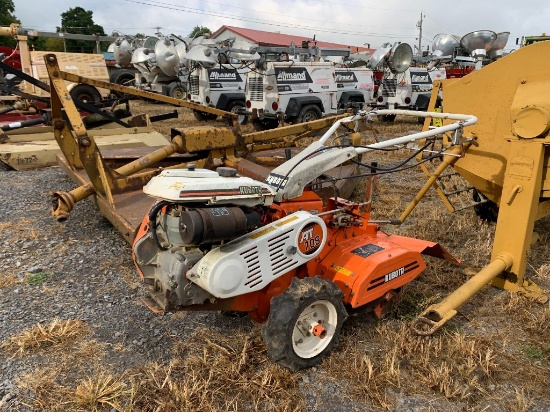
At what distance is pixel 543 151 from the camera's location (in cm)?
317

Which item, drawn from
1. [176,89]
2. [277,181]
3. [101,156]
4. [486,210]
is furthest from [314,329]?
[176,89]

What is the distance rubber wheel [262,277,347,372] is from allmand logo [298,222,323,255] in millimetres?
169

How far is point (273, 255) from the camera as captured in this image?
2.41 m

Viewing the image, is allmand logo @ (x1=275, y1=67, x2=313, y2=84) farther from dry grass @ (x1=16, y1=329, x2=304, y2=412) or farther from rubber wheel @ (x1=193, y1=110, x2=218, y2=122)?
dry grass @ (x1=16, y1=329, x2=304, y2=412)

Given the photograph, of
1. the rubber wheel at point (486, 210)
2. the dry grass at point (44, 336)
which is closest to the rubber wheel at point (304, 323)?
the dry grass at point (44, 336)

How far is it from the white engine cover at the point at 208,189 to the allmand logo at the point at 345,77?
11583mm

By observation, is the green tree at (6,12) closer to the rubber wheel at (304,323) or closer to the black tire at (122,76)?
the black tire at (122,76)

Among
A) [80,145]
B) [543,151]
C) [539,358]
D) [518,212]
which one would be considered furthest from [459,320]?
[80,145]

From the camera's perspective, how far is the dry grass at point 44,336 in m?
2.81

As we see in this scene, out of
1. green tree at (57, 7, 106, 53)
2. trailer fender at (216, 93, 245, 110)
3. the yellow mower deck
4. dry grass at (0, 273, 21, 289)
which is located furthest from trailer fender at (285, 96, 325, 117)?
green tree at (57, 7, 106, 53)

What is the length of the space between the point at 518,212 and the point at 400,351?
55.4 inches

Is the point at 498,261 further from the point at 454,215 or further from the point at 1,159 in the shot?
the point at 1,159

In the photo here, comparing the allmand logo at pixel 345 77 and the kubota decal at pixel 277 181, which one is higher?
the allmand logo at pixel 345 77

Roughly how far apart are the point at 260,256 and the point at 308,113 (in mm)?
10094
